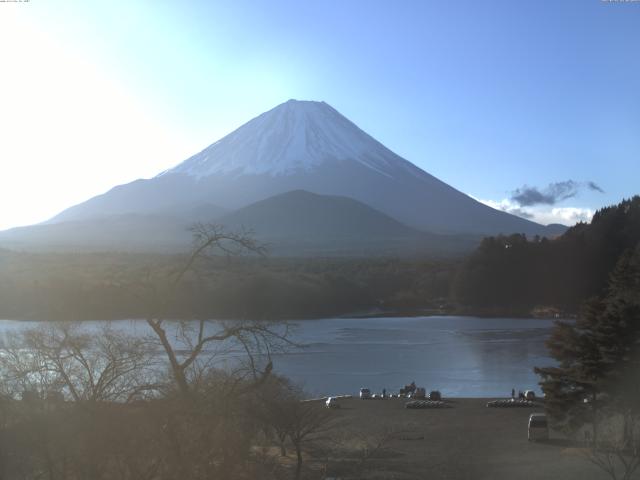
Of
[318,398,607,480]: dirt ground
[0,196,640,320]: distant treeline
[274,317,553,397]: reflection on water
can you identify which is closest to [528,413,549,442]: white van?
[318,398,607,480]: dirt ground

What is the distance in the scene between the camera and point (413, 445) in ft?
39.1

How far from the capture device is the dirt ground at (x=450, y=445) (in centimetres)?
944

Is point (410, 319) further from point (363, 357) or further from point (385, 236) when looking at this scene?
point (385, 236)

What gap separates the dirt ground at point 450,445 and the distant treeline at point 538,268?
24124mm

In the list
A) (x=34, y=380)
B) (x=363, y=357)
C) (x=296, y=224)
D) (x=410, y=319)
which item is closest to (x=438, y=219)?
(x=296, y=224)

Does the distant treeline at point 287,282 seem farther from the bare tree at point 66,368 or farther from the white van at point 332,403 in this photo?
Result: the bare tree at point 66,368

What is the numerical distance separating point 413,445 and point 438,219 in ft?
230

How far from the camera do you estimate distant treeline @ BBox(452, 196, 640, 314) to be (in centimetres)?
3934

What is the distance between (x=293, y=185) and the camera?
86000 mm

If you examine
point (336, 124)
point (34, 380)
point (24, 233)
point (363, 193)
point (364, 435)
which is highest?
point (336, 124)

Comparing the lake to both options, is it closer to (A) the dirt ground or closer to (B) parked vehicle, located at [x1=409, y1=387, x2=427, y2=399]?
(B) parked vehicle, located at [x1=409, y1=387, x2=427, y2=399]

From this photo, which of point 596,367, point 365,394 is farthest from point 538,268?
point 596,367

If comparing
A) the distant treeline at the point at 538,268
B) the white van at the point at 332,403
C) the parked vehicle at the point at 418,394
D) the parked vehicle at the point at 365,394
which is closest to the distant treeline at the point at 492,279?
the distant treeline at the point at 538,268

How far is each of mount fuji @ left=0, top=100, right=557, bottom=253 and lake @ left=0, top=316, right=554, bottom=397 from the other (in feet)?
142
